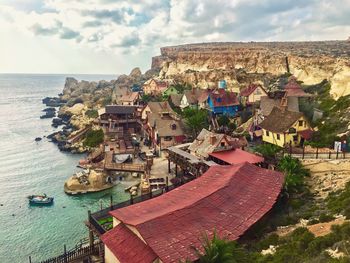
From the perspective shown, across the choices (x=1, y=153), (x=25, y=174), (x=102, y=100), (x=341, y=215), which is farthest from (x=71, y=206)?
(x=102, y=100)

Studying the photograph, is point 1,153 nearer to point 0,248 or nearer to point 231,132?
point 0,248

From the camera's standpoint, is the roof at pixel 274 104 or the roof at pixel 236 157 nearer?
the roof at pixel 236 157

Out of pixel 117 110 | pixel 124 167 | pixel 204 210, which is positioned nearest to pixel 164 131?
pixel 124 167

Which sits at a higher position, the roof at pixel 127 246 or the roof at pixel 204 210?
the roof at pixel 204 210

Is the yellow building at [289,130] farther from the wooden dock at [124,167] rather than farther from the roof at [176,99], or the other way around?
the roof at [176,99]

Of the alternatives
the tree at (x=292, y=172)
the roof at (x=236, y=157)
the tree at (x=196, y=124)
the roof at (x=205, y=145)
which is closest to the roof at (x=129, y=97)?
the tree at (x=196, y=124)

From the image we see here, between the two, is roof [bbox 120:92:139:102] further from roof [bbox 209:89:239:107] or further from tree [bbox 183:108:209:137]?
tree [bbox 183:108:209:137]
